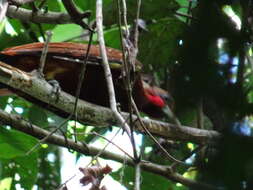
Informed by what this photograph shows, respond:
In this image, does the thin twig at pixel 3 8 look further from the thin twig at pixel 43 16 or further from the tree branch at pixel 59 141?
the tree branch at pixel 59 141

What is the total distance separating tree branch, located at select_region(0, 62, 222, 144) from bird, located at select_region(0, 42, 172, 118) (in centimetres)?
33

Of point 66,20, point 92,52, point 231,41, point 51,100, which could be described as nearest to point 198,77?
point 231,41

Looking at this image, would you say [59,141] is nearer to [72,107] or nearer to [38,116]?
[72,107]

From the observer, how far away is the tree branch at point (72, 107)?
2340mm

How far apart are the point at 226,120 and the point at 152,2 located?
2766 millimetres

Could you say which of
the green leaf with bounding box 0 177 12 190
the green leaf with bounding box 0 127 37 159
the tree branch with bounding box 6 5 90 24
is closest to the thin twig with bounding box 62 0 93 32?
the tree branch with bounding box 6 5 90 24

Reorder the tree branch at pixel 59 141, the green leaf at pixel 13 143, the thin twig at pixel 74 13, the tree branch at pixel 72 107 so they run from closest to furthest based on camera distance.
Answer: the thin twig at pixel 74 13 < the tree branch at pixel 72 107 < the tree branch at pixel 59 141 < the green leaf at pixel 13 143

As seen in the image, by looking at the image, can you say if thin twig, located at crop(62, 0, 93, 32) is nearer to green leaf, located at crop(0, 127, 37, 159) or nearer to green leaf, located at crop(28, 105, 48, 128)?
green leaf, located at crop(0, 127, 37, 159)

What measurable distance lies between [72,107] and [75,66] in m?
0.67

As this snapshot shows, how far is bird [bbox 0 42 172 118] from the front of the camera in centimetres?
307

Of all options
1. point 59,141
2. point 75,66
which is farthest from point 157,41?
point 59,141

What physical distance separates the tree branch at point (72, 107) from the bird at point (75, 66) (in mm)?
334

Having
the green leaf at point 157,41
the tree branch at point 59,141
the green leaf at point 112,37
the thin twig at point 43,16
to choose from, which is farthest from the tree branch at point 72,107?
the green leaf at point 112,37

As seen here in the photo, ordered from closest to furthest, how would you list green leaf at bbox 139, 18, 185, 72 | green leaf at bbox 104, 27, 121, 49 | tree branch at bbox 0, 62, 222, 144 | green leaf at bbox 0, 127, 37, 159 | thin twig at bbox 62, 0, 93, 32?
1. thin twig at bbox 62, 0, 93, 32
2. tree branch at bbox 0, 62, 222, 144
3. green leaf at bbox 0, 127, 37, 159
4. green leaf at bbox 139, 18, 185, 72
5. green leaf at bbox 104, 27, 121, 49
